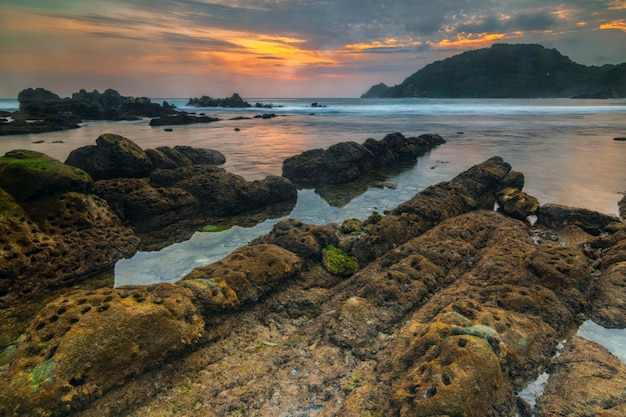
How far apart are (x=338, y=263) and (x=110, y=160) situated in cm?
998

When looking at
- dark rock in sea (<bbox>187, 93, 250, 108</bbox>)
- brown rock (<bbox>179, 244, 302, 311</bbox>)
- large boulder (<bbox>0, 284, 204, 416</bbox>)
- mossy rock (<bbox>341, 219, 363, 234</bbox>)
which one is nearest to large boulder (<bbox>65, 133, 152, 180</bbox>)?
brown rock (<bbox>179, 244, 302, 311</bbox>)

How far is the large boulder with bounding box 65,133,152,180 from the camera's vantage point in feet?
40.0

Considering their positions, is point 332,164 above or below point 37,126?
below

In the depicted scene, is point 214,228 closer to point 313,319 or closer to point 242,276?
point 242,276

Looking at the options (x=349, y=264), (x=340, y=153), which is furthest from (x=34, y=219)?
(x=340, y=153)

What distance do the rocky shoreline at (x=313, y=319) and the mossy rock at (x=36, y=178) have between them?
0.05 meters

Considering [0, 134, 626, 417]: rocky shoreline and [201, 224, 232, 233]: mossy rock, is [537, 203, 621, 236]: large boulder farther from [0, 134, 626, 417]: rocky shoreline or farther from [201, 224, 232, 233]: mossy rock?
[201, 224, 232, 233]: mossy rock

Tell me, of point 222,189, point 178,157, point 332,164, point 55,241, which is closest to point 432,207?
point 222,189

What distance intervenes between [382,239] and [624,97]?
204m

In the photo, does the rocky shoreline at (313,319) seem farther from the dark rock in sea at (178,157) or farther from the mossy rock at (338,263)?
the dark rock in sea at (178,157)

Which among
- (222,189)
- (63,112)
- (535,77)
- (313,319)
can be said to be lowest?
(313,319)

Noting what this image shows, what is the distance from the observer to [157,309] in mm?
4477

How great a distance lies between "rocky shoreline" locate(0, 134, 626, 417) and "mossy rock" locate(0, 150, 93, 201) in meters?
0.05

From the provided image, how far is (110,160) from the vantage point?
1228 centimetres
